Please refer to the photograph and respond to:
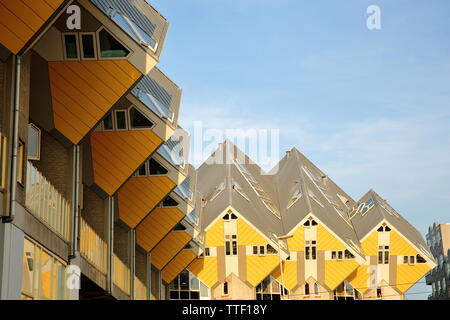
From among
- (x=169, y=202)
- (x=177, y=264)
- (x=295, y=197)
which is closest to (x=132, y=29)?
(x=169, y=202)

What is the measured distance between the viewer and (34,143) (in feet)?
72.9

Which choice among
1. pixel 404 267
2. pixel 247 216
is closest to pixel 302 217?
pixel 247 216

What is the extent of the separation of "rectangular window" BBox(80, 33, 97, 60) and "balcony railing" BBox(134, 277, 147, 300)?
60.1 ft

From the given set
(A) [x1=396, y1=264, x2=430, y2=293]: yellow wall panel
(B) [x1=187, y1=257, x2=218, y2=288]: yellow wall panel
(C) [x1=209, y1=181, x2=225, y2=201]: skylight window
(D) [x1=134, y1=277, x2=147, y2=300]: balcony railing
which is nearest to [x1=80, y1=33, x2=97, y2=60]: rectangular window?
(D) [x1=134, y1=277, x2=147, y2=300]: balcony railing

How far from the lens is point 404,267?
235 ft

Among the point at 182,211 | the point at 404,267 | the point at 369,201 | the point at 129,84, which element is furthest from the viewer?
the point at 369,201

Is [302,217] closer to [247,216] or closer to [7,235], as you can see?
[247,216]

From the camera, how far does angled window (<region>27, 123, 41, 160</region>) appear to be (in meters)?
21.8

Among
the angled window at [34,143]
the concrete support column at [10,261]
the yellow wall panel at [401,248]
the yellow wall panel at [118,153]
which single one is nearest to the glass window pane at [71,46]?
the angled window at [34,143]

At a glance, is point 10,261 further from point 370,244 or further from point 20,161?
point 370,244

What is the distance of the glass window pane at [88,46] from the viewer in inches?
869

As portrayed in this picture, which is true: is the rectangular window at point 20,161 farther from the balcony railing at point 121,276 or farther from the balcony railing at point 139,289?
the balcony railing at point 139,289

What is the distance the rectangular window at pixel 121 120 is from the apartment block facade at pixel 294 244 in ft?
112
